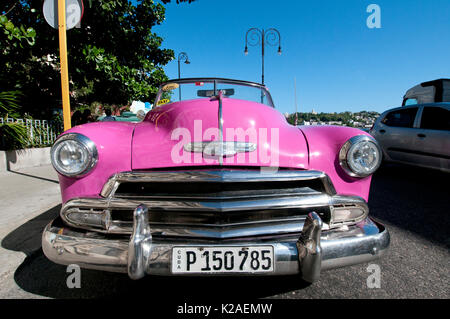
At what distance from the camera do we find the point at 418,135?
493cm

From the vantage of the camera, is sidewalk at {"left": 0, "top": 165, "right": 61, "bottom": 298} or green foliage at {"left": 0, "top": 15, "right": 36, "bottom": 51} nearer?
sidewalk at {"left": 0, "top": 165, "right": 61, "bottom": 298}

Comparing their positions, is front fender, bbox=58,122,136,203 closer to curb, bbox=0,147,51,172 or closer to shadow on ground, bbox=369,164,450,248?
shadow on ground, bbox=369,164,450,248

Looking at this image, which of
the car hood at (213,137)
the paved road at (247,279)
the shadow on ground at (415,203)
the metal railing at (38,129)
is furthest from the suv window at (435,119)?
the metal railing at (38,129)

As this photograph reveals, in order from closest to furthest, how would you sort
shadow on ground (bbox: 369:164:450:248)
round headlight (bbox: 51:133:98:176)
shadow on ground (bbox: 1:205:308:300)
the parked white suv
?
1. round headlight (bbox: 51:133:98:176)
2. shadow on ground (bbox: 1:205:308:300)
3. shadow on ground (bbox: 369:164:450:248)
4. the parked white suv

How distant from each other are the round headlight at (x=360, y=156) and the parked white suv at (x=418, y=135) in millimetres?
3901

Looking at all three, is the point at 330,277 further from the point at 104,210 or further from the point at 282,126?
the point at 104,210

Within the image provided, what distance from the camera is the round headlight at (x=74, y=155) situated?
4.86 ft

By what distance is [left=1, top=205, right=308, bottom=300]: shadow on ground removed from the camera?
1.59 metres

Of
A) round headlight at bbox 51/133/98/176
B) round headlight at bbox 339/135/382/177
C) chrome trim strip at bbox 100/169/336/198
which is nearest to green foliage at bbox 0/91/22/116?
round headlight at bbox 51/133/98/176

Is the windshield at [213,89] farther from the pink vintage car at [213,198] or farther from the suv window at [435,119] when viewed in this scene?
the suv window at [435,119]

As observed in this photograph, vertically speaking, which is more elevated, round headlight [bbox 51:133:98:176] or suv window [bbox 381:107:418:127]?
suv window [bbox 381:107:418:127]

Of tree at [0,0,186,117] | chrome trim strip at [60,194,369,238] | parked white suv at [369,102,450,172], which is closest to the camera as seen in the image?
chrome trim strip at [60,194,369,238]

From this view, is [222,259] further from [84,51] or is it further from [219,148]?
[84,51]

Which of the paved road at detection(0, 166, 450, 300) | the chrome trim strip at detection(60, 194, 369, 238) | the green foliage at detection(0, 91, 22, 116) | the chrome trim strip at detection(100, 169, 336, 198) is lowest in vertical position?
the paved road at detection(0, 166, 450, 300)
